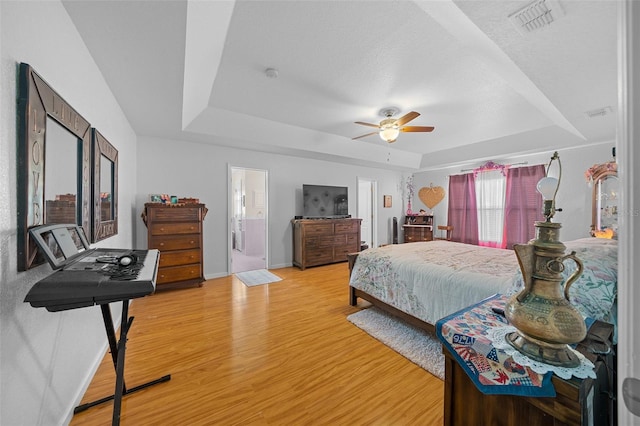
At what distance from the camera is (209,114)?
3.45m

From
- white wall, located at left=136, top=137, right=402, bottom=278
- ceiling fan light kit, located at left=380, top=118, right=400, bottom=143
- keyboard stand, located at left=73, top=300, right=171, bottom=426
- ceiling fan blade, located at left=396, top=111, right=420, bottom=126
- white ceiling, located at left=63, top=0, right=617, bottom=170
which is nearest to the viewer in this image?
keyboard stand, located at left=73, top=300, right=171, bottom=426

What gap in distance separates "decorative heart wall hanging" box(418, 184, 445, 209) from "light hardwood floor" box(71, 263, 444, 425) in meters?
4.58

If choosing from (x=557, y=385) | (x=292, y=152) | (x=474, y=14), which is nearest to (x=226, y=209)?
(x=292, y=152)

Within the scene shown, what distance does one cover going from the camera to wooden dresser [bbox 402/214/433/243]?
6430 mm

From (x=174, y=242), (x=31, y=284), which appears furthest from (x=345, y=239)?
(x=31, y=284)

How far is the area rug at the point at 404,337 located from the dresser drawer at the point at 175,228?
2597 millimetres

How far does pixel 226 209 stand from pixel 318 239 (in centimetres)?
185

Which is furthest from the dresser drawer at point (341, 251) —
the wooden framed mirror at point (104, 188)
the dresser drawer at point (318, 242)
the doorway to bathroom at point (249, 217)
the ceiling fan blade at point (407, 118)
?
the wooden framed mirror at point (104, 188)

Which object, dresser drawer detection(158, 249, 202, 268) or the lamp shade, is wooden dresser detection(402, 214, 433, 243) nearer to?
dresser drawer detection(158, 249, 202, 268)

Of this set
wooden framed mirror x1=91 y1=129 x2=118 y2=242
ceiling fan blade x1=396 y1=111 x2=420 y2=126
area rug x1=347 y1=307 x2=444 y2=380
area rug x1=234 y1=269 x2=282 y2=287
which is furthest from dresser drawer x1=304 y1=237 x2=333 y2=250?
wooden framed mirror x1=91 y1=129 x2=118 y2=242

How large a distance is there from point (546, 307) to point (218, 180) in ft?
14.5

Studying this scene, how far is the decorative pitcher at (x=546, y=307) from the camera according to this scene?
0.78 m

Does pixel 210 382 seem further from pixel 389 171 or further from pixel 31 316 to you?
pixel 389 171

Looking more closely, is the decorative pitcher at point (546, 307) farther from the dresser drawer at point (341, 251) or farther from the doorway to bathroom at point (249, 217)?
the doorway to bathroom at point (249, 217)
